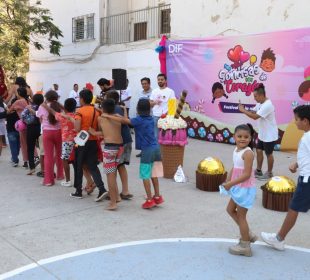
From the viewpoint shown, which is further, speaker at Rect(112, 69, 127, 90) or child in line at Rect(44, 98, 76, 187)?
speaker at Rect(112, 69, 127, 90)

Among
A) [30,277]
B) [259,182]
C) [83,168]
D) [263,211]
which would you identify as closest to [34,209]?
[83,168]

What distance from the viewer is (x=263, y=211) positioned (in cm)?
566

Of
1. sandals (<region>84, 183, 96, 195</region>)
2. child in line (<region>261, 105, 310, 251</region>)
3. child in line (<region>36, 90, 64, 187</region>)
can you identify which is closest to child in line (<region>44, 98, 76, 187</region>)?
child in line (<region>36, 90, 64, 187</region>)

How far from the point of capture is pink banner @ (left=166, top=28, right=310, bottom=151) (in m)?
9.95

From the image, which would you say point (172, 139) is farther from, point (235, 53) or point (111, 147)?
point (235, 53)

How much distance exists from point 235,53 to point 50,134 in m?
6.18

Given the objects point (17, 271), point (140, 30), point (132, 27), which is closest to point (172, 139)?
point (17, 271)

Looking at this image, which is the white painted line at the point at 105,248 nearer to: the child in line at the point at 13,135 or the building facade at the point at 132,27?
the child in line at the point at 13,135

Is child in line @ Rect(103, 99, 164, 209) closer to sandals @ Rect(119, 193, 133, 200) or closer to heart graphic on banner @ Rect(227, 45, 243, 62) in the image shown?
sandals @ Rect(119, 193, 133, 200)

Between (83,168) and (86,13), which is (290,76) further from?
(86,13)

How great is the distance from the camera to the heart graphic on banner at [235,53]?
439 inches

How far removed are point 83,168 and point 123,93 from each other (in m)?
7.75

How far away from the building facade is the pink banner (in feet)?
1.67

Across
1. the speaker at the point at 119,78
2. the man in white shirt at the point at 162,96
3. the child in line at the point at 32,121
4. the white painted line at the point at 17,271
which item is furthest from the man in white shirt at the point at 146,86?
the white painted line at the point at 17,271
